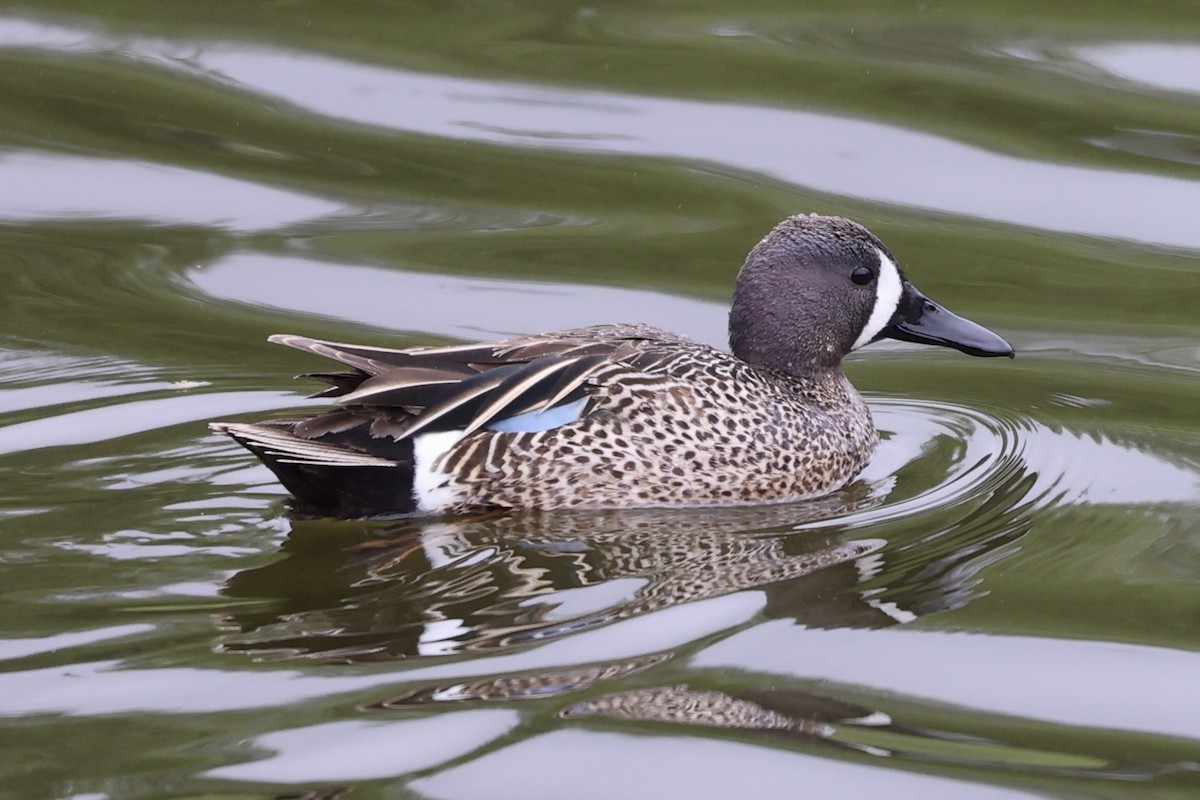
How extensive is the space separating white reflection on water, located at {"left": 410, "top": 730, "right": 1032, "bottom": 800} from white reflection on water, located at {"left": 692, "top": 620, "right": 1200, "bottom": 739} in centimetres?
47

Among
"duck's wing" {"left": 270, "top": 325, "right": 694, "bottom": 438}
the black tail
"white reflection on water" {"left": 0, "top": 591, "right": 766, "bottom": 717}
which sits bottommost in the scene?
"white reflection on water" {"left": 0, "top": 591, "right": 766, "bottom": 717}

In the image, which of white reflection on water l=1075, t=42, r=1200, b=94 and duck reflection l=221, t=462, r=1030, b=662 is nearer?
duck reflection l=221, t=462, r=1030, b=662

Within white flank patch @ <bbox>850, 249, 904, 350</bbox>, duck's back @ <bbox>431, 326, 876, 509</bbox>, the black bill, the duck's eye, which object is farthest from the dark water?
the duck's eye

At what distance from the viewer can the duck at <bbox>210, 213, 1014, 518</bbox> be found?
6.44 meters

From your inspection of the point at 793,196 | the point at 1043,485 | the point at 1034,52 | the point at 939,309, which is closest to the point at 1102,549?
the point at 1043,485

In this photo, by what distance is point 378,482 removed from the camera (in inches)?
255

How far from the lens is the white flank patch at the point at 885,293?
736 centimetres

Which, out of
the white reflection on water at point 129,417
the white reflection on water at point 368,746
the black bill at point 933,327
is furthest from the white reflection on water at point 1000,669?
the white reflection on water at point 129,417

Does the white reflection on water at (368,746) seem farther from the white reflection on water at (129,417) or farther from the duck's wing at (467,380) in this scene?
the white reflection on water at (129,417)

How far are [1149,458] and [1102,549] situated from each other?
0.99 metres

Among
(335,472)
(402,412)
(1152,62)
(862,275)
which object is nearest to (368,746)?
(335,472)

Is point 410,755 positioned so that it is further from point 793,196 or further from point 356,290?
point 793,196

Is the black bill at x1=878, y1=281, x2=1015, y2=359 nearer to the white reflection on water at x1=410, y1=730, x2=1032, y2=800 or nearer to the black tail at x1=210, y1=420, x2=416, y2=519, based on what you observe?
the black tail at x1=210, y1=420, x2=416, y2=519

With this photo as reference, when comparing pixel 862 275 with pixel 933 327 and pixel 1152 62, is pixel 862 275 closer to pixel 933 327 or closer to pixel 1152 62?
pixel 933 327
